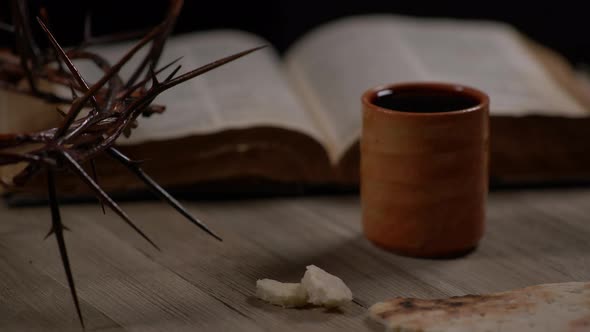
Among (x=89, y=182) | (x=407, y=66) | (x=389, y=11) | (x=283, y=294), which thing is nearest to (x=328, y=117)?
(x=407, y=66)

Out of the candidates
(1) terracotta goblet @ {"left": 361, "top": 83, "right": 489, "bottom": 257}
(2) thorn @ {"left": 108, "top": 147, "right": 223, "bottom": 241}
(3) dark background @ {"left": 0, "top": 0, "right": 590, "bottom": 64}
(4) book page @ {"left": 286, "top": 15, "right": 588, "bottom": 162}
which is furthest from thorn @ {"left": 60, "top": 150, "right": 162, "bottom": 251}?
(3) dark background @ {"left": 0, "top": 0, "right": 590, "bottom": 64}

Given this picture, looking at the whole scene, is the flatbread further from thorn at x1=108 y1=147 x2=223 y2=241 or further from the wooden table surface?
thorn at x1=108 y1=147 x2=223 y2=241

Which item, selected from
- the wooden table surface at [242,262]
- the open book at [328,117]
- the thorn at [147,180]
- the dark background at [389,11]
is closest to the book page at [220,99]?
the open book at [328,117]

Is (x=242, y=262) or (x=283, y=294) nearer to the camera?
(x=283, y=294)

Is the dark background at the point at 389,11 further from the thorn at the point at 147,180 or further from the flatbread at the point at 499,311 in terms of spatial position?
the flatbread at the point at 499,311

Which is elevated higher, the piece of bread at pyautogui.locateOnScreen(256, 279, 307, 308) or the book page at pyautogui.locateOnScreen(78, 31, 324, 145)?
the book page at pyautogui.locateOnScreen(78, 31, 324, 145)

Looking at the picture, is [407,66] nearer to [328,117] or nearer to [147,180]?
[328,117]
